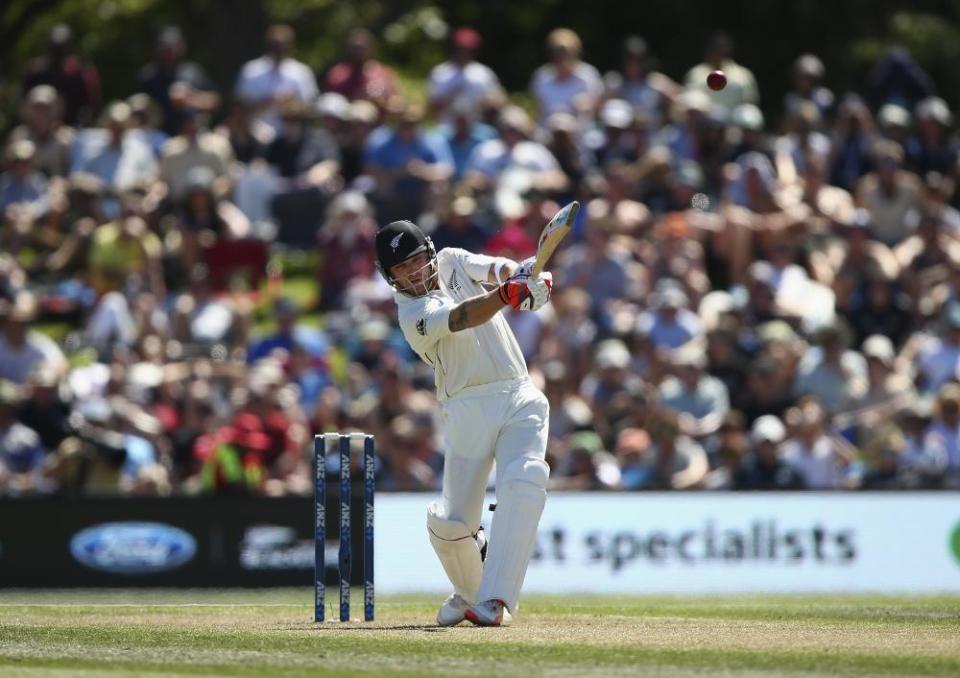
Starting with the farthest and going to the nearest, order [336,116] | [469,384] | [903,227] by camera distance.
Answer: [336,116], [903,227], [469,384]

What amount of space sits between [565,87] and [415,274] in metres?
10.5

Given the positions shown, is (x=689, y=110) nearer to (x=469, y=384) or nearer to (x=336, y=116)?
(x=336, y=116)

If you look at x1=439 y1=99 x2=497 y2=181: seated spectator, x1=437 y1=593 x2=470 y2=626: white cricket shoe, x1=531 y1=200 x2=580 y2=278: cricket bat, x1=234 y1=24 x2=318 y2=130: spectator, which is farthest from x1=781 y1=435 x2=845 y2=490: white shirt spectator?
x1=234 y1=24 x2=318 y2=130: spectator

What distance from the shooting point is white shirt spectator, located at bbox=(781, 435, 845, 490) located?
1431cm

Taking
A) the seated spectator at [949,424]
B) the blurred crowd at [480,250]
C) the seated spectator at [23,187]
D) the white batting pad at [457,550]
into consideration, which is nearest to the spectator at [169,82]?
the blurred crowd at [480,250]

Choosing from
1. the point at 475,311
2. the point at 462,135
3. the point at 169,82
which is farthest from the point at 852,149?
the point at 475,311

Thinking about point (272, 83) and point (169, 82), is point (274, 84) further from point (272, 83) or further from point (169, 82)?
point (169, 82)

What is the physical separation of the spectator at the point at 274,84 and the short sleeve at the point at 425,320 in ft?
35.3

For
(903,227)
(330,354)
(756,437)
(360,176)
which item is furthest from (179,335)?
(903,227)

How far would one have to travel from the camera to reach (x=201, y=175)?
59.6ft

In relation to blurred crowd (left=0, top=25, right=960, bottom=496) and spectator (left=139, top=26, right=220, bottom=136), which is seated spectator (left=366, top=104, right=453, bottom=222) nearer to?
blurred crowd (left=0, top=25, right=960, bottom=496)

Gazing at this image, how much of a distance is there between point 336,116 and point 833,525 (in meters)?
7.69

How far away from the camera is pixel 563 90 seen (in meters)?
19.2

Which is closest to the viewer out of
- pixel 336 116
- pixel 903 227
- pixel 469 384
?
pixel 469 384
